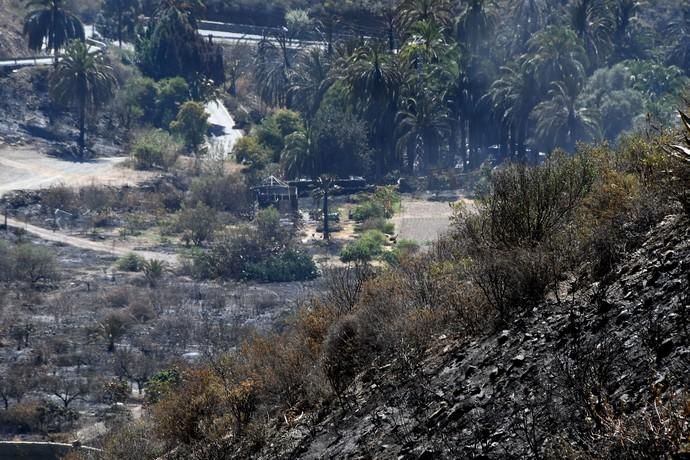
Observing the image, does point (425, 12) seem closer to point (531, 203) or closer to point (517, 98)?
point (517, 98)

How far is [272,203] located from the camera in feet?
243

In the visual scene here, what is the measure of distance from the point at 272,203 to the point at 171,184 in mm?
7041

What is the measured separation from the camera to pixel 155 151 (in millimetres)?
81125

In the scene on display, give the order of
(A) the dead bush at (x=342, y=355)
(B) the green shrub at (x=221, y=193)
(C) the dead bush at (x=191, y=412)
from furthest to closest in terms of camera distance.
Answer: (B) the green shrub at (x=221, y=193) → (C) the dead bush at (x=191, y=412) → (A) the dead bush at (x=342, y=355)

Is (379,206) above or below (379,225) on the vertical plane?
above

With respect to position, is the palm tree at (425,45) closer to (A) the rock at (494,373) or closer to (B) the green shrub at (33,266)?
(B) the green shrub at (33,266)

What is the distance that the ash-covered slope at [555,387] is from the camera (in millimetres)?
12094

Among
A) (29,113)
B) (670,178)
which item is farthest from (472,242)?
(29,113)

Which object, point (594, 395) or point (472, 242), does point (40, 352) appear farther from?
point (594, 395)

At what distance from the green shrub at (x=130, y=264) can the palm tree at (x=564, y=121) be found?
2608 cm

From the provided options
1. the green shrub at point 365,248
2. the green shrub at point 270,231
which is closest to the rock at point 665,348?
the green shrub at point 365,248

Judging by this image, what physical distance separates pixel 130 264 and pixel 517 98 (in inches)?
1149

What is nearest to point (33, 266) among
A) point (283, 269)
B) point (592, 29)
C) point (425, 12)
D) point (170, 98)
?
point (283, 269)

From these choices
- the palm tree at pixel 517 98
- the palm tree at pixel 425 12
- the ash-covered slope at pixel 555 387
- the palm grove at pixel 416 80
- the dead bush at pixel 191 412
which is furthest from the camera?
the palm tree at pixel 425 12
